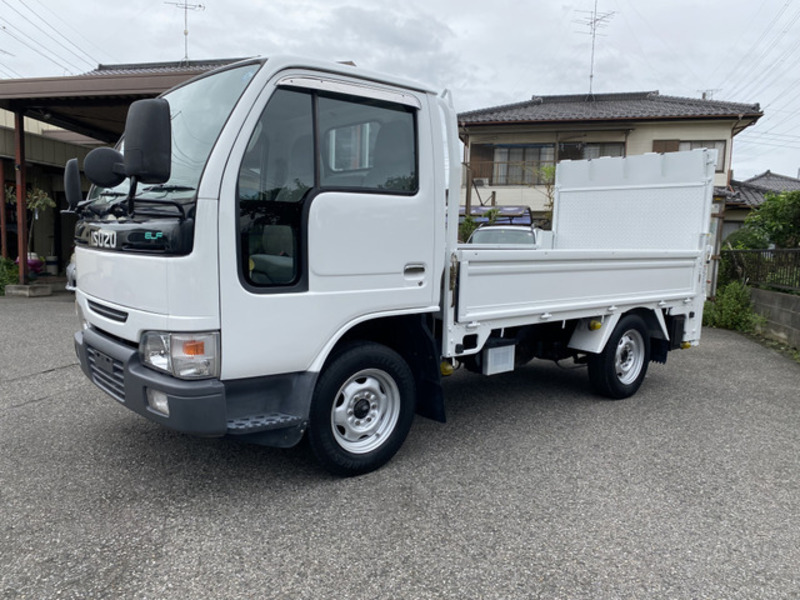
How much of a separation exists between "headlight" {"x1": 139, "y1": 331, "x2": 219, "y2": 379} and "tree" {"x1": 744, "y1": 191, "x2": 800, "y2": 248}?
9.74 m

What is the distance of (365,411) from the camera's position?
137 inches

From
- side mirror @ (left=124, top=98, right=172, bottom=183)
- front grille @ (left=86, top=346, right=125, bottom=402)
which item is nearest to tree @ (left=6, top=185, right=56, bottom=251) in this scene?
front grille @ (left=86, top=346, right=125, bottom=402)

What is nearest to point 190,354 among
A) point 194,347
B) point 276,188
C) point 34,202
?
point 194,347

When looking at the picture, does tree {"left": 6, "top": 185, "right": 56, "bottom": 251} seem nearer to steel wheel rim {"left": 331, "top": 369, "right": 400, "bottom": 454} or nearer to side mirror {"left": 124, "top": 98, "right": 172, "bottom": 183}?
→ side mirror {"left": 124, "top": 98, "right": 172, "bottom": 183}

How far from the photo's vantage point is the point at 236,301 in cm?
280

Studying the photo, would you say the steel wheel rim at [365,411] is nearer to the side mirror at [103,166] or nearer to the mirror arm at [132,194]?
the mirror arm at [132,194]

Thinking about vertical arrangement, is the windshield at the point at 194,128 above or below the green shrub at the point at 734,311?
above

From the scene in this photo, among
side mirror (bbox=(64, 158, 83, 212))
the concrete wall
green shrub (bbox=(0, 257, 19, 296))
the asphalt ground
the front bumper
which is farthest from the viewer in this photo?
green shrub (bbox=(0, 257, 19, 296))

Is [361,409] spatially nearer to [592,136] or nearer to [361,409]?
[361,409]

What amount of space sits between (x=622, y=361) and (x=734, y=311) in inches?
214

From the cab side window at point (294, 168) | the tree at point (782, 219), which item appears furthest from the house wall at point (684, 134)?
the cab side window at point (294, 168)

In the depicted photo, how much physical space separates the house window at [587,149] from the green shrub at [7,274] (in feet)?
56.7

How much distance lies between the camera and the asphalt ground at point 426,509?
8.11ft

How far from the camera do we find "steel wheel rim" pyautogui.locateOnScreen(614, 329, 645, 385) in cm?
527
